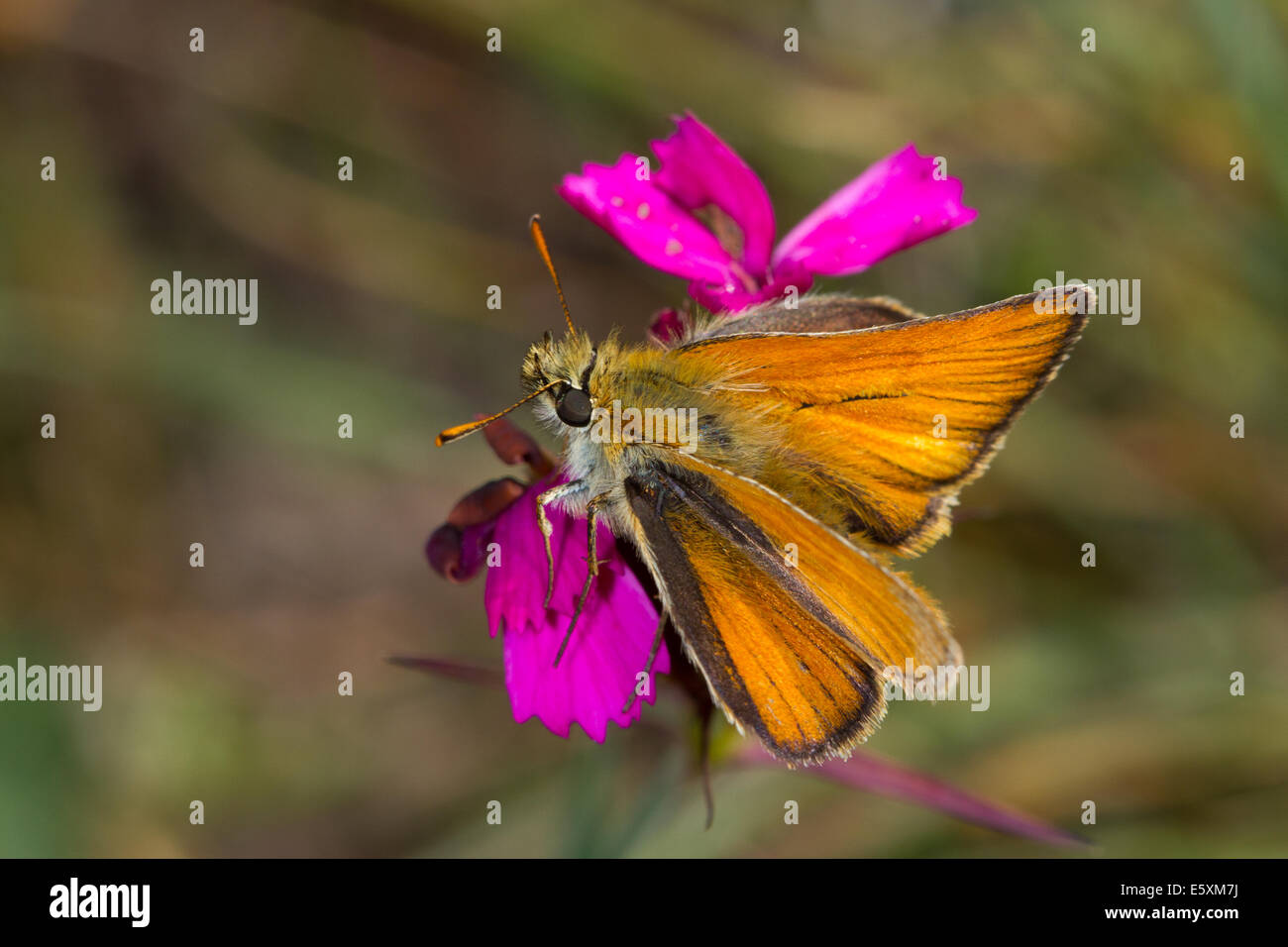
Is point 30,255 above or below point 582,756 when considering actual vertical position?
above

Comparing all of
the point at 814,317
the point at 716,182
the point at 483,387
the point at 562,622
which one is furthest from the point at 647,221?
the point at 483,387

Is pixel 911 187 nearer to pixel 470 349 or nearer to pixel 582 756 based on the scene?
pixel 582 756

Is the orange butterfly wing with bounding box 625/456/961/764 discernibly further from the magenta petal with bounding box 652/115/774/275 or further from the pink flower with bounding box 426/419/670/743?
the magenta petal with bounding box 652/115/774/275

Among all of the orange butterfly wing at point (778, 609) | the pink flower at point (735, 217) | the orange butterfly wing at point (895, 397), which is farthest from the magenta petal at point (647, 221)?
the orange butterfly wing at point (778, 609)

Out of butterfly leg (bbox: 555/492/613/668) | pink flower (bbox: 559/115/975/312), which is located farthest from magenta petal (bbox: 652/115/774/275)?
butterfly leg (bbox: 555/492/613/668)

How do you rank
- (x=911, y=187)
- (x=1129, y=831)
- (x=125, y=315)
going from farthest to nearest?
(x=125, y=315), (x=1129, y=831), (x=911, y=187)
